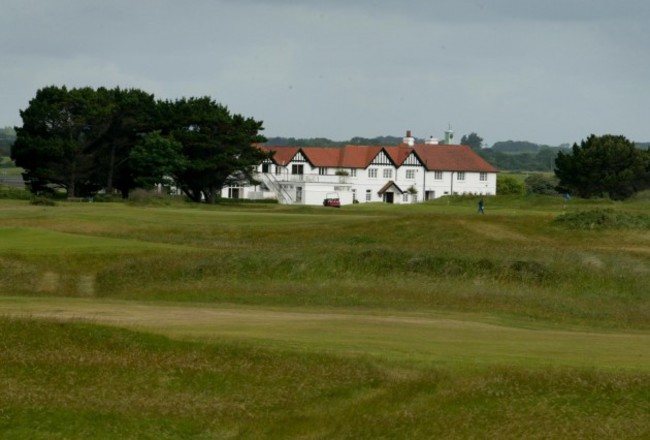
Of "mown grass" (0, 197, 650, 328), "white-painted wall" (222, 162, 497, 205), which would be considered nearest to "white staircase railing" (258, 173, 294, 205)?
"white-painted wall" (222, 162, 497, 205)

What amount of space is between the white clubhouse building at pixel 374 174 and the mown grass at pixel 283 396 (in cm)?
11659

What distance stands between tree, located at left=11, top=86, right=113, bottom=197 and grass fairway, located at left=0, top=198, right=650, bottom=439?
56969 millimetres

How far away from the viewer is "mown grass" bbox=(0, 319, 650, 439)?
1878 cm

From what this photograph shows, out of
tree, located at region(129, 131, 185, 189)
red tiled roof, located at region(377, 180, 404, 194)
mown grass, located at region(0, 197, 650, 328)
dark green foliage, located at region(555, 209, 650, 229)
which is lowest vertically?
mown grass, located at region(0, 197, 650, 328)

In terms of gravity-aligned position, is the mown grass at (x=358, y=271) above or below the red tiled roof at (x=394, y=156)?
below

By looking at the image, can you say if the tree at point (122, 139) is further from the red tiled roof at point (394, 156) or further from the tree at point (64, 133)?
the red tiled roof at point (394, 156)

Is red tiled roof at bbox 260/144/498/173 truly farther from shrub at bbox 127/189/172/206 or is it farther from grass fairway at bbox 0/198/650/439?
grass fairway at bbox 0/198/650/439

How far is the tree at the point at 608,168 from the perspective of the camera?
138375mm

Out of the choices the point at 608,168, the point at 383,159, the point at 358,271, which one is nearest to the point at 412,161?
the point at 383,159

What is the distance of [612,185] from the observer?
455 feet

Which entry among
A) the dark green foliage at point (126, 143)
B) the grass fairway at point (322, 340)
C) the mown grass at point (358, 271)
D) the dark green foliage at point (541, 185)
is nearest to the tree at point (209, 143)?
the dark green foliage at point (126, 143)

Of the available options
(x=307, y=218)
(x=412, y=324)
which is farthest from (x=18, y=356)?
(x=307, y=218)

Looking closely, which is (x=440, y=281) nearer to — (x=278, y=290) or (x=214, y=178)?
(x=278, y=290)

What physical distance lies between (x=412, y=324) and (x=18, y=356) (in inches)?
468
